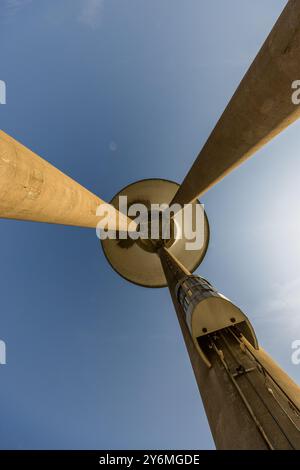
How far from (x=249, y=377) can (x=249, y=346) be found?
0.88m

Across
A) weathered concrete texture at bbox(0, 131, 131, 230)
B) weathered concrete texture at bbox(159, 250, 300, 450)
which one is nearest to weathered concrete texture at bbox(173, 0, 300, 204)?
weathered concrete texture at bbox(0, 131, 131, 230)

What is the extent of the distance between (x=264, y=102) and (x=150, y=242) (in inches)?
535

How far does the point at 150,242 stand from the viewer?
17.8 m

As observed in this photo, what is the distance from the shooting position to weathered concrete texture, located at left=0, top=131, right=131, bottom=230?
11.6 ft

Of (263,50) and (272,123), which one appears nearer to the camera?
(263,50)

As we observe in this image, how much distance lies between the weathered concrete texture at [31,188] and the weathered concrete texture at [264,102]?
378cm

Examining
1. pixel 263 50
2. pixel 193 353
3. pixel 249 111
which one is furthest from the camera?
pixel 193 353

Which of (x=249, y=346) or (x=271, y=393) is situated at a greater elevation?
(x=249, y=346)

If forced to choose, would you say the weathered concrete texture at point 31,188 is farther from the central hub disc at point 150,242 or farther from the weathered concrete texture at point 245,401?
the central hub disc at point 150,242

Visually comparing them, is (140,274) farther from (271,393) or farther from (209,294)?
(271,393)

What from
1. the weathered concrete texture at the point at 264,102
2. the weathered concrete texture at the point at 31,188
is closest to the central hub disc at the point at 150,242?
the weathered concrete texture at the point at 264,102

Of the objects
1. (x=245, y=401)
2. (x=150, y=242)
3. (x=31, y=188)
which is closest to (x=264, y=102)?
(x=31, y=188)

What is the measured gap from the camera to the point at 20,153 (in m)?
3.79

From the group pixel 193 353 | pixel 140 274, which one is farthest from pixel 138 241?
pixel 193 353
